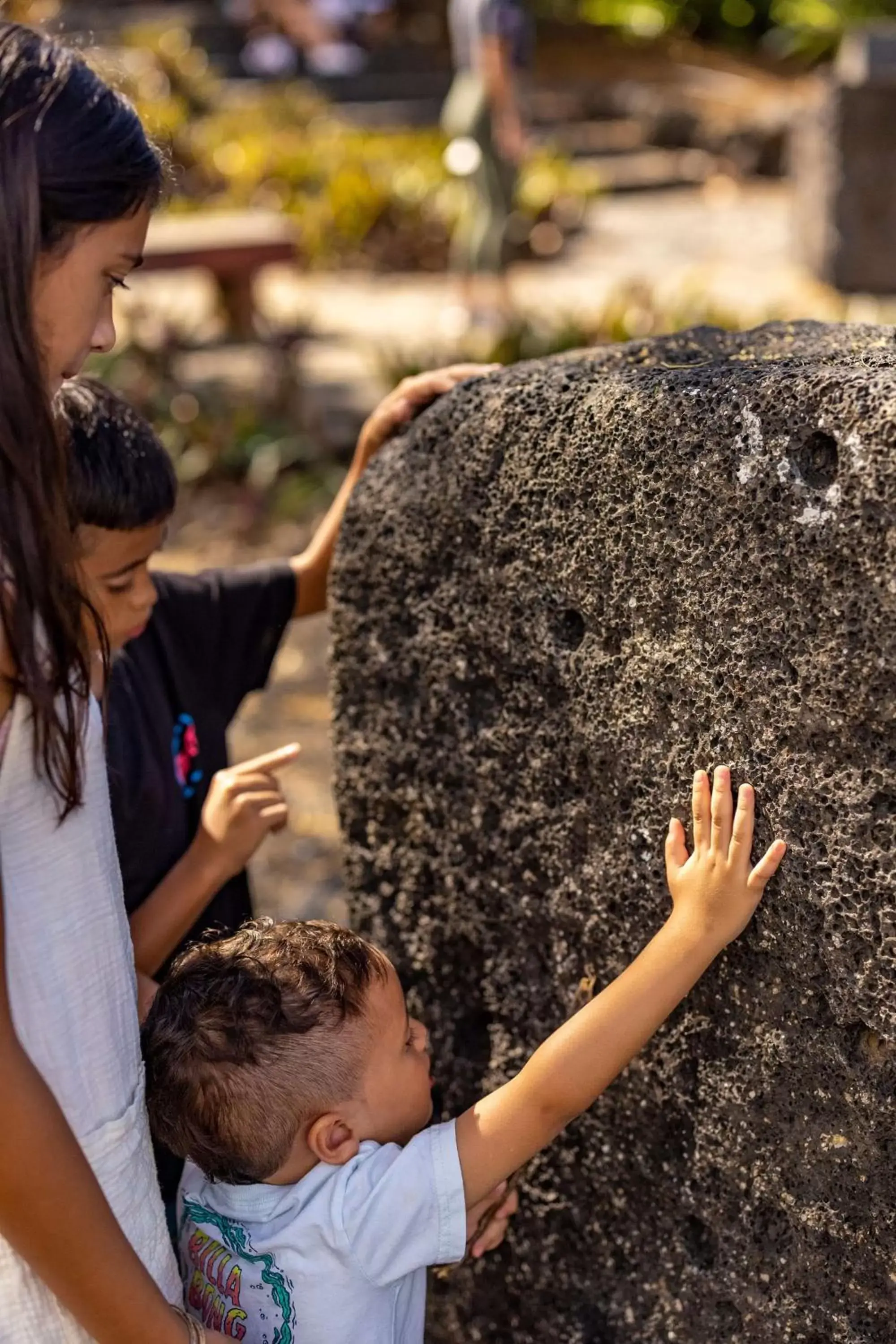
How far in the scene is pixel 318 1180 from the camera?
4.51 feet

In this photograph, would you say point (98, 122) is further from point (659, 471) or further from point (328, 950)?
point (328, 950)

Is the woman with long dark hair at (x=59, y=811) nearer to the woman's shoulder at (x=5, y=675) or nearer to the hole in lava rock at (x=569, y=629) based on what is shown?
the woman's shoulder at (x=5, y=675)

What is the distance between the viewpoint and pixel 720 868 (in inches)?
53.8

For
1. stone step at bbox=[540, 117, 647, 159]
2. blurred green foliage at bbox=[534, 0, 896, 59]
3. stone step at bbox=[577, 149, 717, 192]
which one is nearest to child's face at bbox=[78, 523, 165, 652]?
stone step at bbox=[577, 149, 717, 192]

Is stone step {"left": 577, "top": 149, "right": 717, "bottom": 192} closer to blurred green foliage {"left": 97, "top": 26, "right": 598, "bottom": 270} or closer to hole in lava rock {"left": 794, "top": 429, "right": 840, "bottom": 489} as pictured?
blurred green foliage {"left": 97, "top": 26, "right": 598, "bottom": 270}

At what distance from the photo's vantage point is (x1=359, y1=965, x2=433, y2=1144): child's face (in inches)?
55.2

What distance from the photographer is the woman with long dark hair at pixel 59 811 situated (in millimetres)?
1163

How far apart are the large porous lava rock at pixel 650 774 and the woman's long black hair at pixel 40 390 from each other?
0.51 m

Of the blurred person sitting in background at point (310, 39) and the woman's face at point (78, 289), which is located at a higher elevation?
the woman's face at point (78, 289)

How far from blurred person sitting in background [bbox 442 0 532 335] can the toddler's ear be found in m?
6.14

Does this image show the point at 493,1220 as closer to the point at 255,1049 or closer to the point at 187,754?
the point at 255,1049

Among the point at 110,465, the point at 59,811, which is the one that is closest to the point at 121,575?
the point at 110,465

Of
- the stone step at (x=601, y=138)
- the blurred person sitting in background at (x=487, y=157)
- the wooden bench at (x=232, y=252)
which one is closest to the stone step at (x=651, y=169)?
the stone step at (x=601, y=138)

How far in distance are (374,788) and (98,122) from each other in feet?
2.73
